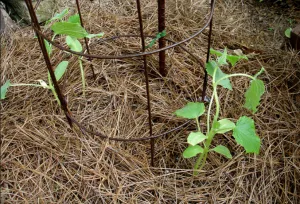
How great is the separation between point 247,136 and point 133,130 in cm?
47

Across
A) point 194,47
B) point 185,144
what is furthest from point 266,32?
point 185,144

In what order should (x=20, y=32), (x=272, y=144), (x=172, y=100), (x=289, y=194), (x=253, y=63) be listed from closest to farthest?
(x=289, y=194), (x=272, y=144), (x=172, y=100), (x=253, y=63), (x=20, y=32)

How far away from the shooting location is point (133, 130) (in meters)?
1.32

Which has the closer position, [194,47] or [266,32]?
[194,47]

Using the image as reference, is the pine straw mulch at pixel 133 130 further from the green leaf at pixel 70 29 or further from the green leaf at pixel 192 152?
the green leaf at pixel 70 29

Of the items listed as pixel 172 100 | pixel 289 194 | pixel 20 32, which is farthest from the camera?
pixel 20 32

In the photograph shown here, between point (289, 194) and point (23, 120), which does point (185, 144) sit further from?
point (23, 120)

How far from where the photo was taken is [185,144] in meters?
1.28

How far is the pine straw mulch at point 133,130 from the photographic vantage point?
45.3 inches

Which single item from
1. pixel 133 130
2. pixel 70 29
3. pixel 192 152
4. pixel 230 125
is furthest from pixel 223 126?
pixel 70 29

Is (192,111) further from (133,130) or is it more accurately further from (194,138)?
(133,130)

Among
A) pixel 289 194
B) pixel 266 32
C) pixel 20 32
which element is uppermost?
pixel 20 32

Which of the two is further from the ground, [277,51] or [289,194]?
[277,51]

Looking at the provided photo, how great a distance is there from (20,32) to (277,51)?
132 cm
